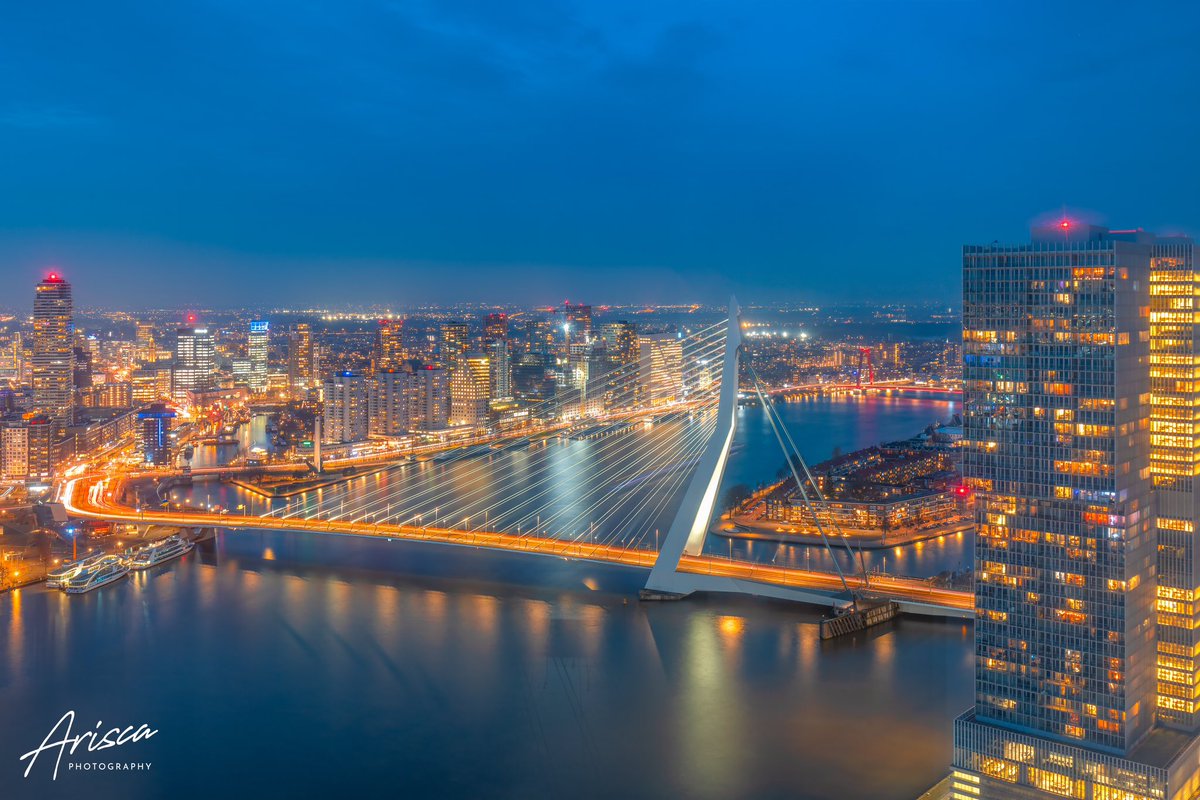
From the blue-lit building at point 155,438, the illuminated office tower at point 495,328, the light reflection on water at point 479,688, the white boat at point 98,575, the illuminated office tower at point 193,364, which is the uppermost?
the illuminated office tower at point 495,328

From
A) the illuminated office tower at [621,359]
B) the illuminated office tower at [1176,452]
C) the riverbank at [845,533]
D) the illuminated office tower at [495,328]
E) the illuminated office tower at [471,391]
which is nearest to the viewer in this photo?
the illuminated office tower at [1176,452]

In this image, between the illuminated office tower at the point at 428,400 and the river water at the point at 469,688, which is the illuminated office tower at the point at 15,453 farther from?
the river water at the point at 469,688

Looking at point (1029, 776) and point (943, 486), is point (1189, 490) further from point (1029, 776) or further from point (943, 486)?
point (943, 486)

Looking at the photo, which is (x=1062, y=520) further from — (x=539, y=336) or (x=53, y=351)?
(x=539, y=336)

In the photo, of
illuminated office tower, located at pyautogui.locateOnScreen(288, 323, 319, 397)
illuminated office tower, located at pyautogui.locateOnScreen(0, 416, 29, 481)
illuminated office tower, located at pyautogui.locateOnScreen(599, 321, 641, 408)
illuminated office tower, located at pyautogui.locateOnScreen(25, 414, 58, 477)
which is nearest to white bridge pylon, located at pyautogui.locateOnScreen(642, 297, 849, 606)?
illuminated office tower, located at pyautogui.locateOnScreen(25, 414, 58, 477)

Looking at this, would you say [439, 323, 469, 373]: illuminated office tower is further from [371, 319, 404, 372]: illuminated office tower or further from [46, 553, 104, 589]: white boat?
[46, 553, 104, 589]: white boat

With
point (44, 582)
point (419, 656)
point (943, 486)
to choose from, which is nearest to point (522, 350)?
point (943, 486)

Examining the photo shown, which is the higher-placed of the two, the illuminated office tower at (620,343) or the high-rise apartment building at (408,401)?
the illuminated office tower at (620,343)

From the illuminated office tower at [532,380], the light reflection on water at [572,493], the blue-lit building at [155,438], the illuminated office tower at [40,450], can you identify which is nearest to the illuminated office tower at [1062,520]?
the light reflection on water at [572,493]
